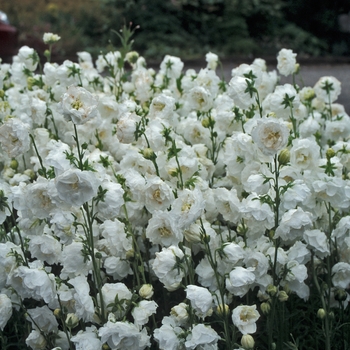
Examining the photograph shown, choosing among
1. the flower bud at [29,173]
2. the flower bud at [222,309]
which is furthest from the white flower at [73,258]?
the flower bud at [29,173]

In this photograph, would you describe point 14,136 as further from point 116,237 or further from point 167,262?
point 167,262

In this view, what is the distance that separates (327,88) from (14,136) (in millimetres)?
1864

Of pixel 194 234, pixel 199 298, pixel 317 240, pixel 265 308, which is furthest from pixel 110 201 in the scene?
pixel 317 240

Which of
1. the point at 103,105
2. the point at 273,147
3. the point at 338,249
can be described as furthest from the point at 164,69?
the point at 273,147

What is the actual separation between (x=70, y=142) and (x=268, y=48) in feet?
29.7

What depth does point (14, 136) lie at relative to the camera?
7.28ft

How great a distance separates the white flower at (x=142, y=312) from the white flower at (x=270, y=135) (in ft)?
1.87

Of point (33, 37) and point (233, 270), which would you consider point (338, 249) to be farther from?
point (33, 37)

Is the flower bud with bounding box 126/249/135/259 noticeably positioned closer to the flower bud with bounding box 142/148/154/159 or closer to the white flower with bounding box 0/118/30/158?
the flower bud with bounding box 142/148/154/159

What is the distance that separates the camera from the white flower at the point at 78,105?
1994 millimetres

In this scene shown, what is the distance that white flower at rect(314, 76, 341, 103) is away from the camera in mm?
3555

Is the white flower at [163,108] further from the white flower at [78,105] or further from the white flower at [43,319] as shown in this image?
the white flower at [43,319]

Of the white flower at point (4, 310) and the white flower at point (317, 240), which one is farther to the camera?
the white flower at point (317, 240)

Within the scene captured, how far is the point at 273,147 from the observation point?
2.04 m
